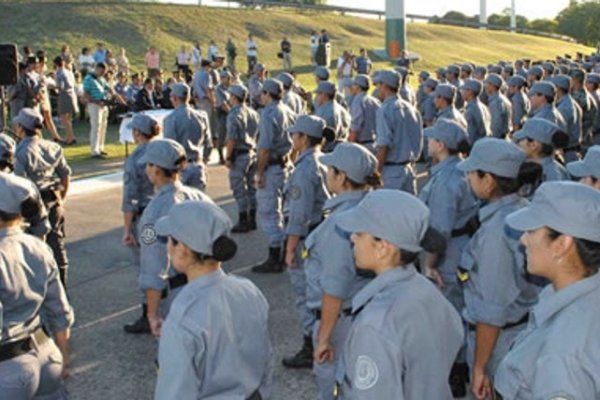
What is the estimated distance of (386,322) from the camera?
9.98 ft

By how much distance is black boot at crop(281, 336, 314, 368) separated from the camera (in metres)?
6.42

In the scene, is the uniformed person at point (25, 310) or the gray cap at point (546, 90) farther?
the gray cap at point (546, 90)

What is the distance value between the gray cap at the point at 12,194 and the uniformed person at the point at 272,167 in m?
5.06

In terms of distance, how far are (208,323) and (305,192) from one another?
383 centimetres

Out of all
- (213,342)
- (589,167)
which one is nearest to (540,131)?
(589,167)

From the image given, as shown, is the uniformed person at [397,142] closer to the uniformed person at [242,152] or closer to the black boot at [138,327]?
the uniformed person at [242,152]

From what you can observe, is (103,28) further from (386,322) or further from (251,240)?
(386,322)

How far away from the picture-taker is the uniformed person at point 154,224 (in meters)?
5.46

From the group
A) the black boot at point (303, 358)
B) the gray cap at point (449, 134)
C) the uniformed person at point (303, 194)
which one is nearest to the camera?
the gray cap at point (449, 134)

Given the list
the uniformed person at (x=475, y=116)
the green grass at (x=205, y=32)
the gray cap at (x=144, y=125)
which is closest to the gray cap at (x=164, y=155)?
the gray cap at (x=144, y=125)

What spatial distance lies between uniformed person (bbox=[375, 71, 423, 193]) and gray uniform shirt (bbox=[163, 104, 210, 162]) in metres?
2.23

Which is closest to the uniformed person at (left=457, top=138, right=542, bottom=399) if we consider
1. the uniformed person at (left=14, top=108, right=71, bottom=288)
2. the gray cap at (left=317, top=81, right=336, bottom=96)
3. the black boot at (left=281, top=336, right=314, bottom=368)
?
the black boot at (left=281, top=336, right=314, bottom=368)

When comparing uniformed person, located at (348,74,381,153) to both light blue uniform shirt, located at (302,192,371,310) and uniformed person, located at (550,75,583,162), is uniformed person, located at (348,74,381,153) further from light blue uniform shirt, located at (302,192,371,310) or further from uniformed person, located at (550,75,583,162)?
light blue uniform shirt, located at (302,192,371,310)

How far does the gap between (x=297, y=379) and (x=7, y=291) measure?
9.61 feet
